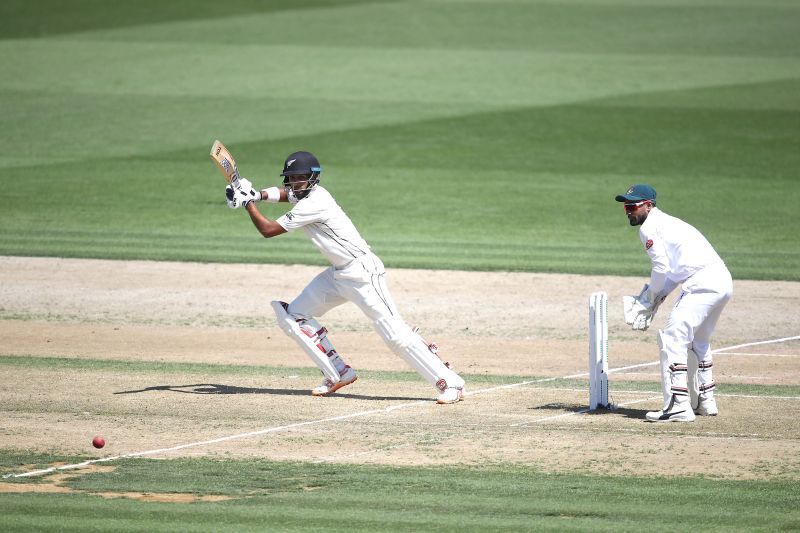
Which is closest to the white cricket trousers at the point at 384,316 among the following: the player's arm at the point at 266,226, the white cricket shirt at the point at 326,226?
the white cricket shirt at the point at 326,226

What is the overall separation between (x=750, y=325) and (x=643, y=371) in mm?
2872

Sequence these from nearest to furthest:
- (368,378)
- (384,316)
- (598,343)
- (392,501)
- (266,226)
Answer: (392,501) < (598,343) < (266,226) < (384,316) < (368,378)

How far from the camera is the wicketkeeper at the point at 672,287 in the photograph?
1194 cm

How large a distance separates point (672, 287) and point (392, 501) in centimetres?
369

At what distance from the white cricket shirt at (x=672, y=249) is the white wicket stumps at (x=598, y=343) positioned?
1.69ft

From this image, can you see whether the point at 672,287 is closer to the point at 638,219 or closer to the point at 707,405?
the point at 638,219

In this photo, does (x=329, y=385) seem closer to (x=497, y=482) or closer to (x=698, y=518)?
(x=497, y=482)

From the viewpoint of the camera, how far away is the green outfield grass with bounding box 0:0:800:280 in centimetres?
2306

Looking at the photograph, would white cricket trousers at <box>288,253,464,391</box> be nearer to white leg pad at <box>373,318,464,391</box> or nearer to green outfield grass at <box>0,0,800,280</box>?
white leg pad at <box>373,318,464,391</box>

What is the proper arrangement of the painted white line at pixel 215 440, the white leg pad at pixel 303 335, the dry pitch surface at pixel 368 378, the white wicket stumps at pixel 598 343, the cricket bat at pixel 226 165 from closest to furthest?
the painted white line at pixel 215 440 → the dry pitch surface at pixel 368 378 → the white wicket stumps at pixel 598 343 → the cricket bat at pixel 226 165 → the white leg pad at pixel 303 335

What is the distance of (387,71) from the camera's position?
39031 millimetres

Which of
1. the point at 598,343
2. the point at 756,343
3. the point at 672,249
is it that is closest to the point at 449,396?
the point at 598,343

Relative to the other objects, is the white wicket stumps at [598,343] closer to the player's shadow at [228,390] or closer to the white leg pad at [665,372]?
the white leg pad at [665,372]

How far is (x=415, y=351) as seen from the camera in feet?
41.5
